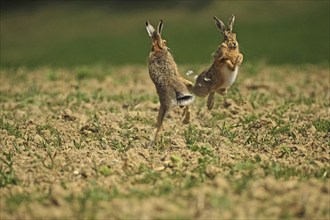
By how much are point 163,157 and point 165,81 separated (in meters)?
0.88

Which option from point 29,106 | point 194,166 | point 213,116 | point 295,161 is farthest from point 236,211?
point 29,106

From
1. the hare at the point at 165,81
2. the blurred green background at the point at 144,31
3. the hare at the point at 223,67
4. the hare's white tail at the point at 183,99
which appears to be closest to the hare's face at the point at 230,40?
the hare at the point at 223,67

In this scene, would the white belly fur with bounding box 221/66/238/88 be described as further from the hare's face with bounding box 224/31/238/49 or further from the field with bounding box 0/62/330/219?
the field with bounding box 0/62/330/219

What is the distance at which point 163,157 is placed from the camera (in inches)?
246

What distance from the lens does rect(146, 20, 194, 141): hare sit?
660cm

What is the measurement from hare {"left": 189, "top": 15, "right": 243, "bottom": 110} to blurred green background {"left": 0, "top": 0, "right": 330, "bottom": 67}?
8659mm

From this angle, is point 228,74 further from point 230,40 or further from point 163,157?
point 163,157

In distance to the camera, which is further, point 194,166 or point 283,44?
point 283,44

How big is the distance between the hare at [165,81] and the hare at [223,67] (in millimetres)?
476

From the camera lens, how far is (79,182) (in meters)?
5.55

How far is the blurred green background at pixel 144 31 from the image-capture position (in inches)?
840

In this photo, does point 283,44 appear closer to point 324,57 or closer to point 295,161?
point 324,57

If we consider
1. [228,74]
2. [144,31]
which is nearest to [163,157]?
[228,74]

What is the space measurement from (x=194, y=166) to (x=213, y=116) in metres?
2.65
